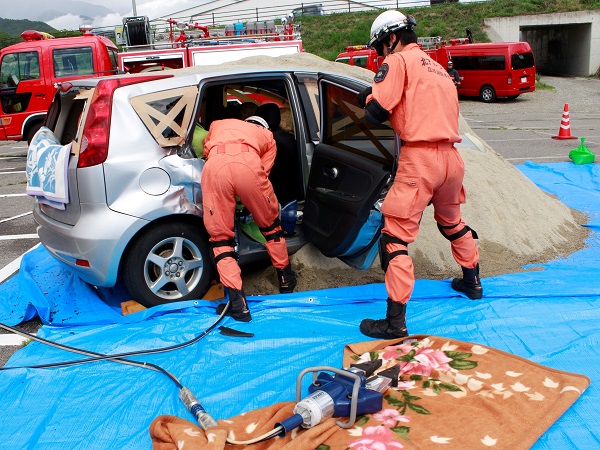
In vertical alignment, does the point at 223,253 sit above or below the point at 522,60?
below

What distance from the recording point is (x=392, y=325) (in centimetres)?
383

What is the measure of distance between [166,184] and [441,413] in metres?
2.38

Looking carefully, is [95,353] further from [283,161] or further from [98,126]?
[283,161]

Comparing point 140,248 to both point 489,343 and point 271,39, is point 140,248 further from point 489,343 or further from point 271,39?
point 271,39

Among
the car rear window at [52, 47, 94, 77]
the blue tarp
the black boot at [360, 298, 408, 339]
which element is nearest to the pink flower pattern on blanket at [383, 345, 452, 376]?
the black boot at [360, 298, 408, 339]

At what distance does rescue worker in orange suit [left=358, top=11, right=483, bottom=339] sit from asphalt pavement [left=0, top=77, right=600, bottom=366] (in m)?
2.55

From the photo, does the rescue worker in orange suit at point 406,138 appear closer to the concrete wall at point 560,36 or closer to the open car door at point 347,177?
the open car door at point 347,177

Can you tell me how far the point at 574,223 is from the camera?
6219 mm

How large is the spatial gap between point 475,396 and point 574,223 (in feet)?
12.3

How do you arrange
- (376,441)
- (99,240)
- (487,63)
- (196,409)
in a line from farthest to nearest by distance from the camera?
(487,63), (99,240), (196,409), (376,441)

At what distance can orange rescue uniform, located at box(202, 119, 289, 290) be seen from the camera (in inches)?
163

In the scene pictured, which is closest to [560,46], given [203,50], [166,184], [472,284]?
[203,50]

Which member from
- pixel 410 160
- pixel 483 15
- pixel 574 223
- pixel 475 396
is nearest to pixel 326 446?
pixel 475 396

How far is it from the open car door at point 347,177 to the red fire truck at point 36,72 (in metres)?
9.14
